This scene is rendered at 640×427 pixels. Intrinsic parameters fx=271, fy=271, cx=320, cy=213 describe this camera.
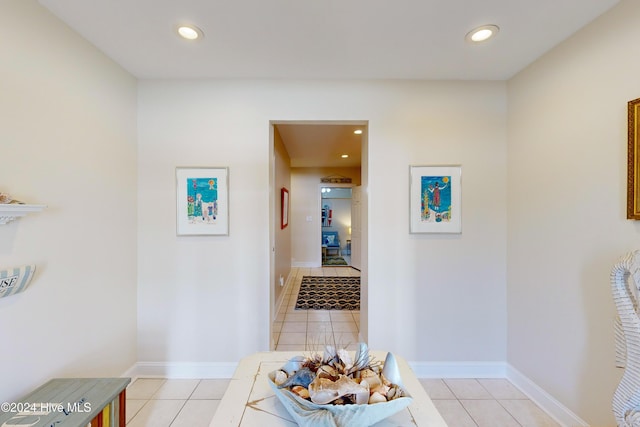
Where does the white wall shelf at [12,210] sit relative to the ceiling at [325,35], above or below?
below

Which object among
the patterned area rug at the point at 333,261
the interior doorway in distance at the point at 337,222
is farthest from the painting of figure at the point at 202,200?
the interior doorway in distance at the point at 337,222

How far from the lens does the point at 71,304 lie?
65.3 inches

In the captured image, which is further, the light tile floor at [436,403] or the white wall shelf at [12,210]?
the light tile floor at [436,403]

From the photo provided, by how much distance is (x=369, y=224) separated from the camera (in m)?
2.28

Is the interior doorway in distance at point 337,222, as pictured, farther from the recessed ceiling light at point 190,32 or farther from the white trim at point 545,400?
the recessed ceiling light at point 190,32

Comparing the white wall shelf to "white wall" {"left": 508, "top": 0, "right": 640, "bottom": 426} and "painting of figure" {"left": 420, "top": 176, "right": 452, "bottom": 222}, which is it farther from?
"white wall" {"left": 508, "top": 0, "right": 640, "bottom": 426}

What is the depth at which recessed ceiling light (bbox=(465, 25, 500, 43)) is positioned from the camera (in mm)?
1607

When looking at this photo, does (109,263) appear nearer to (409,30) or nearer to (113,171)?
(113,171)

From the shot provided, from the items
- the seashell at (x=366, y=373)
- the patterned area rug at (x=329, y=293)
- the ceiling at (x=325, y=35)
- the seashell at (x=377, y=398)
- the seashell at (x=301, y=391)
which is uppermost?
the ceiling at (x=325, y=35)

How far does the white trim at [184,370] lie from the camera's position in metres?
2.24

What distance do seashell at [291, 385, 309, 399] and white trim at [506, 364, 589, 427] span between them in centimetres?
193

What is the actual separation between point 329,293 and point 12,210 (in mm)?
3812

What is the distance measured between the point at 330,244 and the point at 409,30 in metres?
7.53

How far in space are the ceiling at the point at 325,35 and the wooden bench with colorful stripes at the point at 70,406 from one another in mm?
1989
